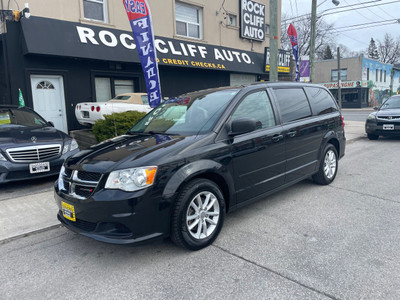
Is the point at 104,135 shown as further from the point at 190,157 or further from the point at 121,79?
the point at 190,157

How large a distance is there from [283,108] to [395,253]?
2294 millimetres

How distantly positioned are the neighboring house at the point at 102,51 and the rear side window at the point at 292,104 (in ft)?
22.0

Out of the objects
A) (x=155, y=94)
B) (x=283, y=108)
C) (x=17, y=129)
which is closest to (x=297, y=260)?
(x=283, y=108)

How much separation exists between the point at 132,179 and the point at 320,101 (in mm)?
3907

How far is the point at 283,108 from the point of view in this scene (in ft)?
15.0

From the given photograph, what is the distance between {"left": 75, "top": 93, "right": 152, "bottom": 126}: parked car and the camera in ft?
28.6

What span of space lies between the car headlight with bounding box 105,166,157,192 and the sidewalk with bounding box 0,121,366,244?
171 centimetres

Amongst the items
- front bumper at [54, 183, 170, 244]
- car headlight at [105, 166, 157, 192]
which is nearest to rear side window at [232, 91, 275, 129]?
car headlight at [105, 166, 157, 192]

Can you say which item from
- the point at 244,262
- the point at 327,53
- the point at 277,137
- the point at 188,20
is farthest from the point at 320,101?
the point at 327,53

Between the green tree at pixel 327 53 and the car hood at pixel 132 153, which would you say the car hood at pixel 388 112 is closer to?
the car hood at pixel 132 153

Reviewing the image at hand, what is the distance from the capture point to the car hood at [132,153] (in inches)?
120

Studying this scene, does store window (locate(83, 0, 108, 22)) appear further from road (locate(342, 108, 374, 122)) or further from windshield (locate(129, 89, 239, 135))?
road (locate(342, 108, 374, 122))

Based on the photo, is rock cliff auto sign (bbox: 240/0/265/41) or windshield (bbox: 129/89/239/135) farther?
rock cliff auto sign (bbox: 240/0/265/41)

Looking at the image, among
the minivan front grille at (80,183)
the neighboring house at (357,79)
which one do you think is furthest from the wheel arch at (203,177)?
the neighboring house at (357,79)
